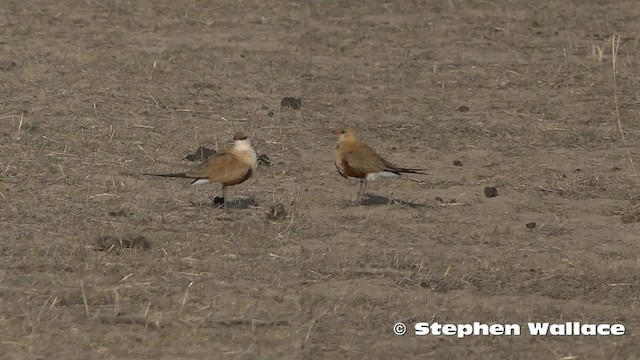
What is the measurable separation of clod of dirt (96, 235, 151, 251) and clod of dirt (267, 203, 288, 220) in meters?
1.26

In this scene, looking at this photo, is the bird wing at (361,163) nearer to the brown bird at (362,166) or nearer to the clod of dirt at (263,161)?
the brown bird at (362,166)

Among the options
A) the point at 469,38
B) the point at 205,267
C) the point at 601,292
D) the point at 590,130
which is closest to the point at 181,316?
the point at 205,267

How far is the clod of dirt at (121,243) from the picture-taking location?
9148 mm

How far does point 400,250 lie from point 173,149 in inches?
132

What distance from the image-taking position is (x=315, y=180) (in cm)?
1161

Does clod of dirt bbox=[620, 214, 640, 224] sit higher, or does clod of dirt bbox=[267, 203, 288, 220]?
clod of dirt bbox=[267, 203, 288, 220]

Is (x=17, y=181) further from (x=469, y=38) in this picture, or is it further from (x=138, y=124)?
(x=469, y=38)
